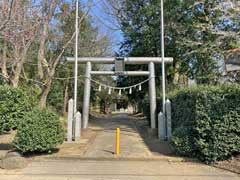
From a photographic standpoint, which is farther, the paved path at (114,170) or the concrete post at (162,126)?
the concrete post at (162,126)

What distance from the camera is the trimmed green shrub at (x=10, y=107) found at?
16.3m

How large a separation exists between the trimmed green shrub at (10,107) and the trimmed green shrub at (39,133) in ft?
19.0

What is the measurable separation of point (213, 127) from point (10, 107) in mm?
10607

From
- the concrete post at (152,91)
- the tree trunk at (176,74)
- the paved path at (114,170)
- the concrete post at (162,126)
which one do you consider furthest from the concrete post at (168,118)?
the tree trunk at (176,74)

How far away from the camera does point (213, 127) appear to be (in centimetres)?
990

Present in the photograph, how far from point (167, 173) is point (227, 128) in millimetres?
2407

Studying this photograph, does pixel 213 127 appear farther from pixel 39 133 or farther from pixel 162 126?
pixel 39 133

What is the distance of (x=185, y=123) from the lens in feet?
38.5

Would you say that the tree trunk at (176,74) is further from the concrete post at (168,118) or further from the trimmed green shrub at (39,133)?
the trimmed green shrub at (39,133)

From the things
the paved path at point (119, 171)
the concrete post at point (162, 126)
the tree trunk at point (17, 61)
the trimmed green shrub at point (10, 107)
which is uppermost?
the tree trunk at point (17, 61)

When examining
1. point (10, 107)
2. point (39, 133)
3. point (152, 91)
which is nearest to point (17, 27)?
point (39, 133)

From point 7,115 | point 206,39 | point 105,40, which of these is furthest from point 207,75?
point 7,115

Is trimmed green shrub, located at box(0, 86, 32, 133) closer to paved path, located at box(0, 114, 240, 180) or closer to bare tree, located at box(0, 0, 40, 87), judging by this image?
bare tree, located at box(0, 0, 40, 87)

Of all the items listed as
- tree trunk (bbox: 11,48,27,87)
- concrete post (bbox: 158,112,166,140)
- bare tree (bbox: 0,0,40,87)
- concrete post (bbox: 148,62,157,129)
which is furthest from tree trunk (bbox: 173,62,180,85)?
bare tree (bbox: 0,0,40,87)
